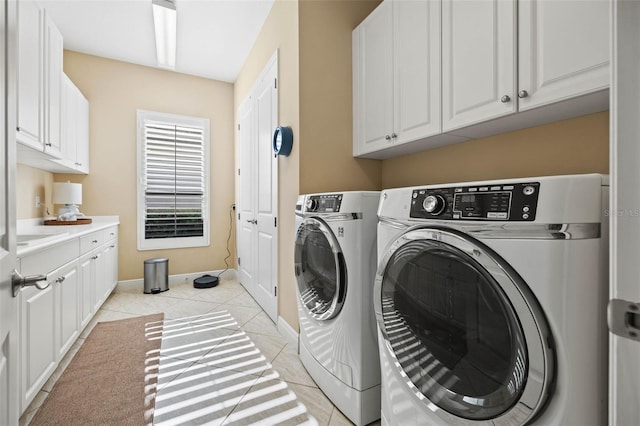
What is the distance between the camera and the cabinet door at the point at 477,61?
125cm

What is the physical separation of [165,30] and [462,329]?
341cm

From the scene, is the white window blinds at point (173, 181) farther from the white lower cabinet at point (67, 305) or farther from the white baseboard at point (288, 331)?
the white baseboard at point (288, 331)

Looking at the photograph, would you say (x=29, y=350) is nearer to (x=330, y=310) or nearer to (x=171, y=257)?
(x=330, y=310)

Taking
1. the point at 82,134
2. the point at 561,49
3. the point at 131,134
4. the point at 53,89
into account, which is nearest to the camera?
the point at 561,49

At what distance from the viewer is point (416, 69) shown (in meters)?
1.67

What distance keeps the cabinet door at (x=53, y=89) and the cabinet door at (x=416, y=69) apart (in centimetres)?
253

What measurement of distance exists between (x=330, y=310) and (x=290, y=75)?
1.69 m

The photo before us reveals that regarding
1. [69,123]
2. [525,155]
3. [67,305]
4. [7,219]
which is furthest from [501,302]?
[69,123]

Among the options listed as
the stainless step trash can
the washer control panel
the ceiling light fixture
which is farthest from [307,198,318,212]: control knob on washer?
the stainless step trash can

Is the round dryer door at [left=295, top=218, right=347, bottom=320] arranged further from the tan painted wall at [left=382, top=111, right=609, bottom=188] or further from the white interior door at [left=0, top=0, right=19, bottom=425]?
the white interior door at [left=0, top=0, right=19, bottom=425]

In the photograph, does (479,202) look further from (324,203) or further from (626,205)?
(324,203)

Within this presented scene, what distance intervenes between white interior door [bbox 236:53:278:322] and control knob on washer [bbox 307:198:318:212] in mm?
779

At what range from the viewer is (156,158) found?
3.73 meters

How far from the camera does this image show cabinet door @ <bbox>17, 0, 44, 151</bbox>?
71.2 inches
